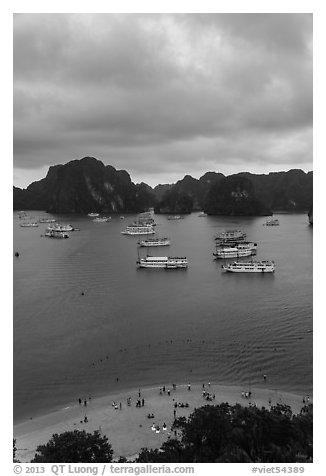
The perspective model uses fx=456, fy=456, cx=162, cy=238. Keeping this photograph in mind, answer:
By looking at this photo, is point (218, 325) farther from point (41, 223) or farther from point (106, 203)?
point (106, 203)

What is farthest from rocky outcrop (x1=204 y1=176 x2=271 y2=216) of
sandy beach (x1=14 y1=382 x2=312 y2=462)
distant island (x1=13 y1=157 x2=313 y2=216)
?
sandy beach (x1=14 y1=382 x2=312 y2=462)

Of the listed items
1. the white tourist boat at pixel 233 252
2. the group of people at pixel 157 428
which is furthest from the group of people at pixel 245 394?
the white tourist boat at pixel 233 252

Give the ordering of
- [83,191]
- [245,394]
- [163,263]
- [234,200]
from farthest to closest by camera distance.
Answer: [83,191] < [234,200] < [163,263] < [245,394]

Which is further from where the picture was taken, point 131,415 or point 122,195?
point 122,195

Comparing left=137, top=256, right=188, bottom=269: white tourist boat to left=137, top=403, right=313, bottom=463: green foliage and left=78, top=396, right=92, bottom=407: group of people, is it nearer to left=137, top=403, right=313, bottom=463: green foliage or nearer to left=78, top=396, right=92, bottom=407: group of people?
left=78, top=396, right=92, bottom=407: group of people

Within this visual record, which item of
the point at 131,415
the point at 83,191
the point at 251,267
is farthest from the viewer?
the point at 83,191

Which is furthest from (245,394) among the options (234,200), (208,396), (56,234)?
(234,200)

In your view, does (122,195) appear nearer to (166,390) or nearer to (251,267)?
(251,267)
